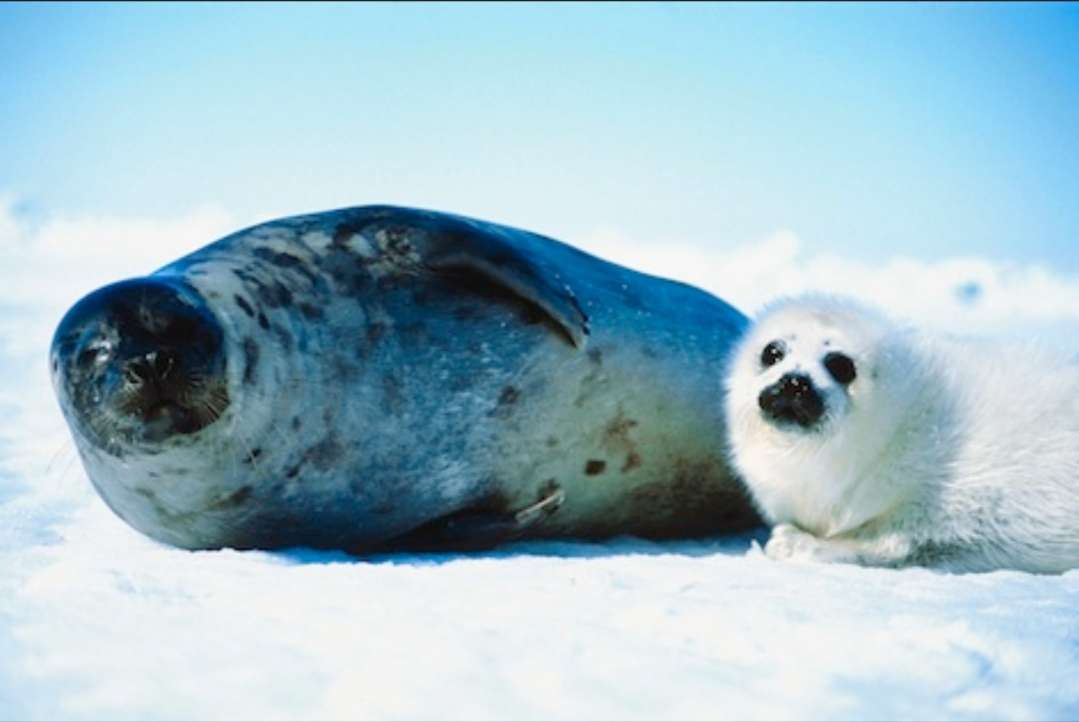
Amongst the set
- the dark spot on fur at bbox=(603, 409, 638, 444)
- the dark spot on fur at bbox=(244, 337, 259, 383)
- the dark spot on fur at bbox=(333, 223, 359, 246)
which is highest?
the dark spot on fur at bbox=(333, 223, 359, 246)

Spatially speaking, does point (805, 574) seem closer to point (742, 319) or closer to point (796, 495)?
point (796, 495)

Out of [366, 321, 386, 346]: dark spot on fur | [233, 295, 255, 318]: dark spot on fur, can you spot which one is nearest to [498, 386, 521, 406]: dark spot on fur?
[366, 321, 386, 346]: dark spot on fur

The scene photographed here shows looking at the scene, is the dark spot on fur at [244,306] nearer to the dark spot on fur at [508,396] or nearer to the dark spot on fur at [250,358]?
the dark spot on fur at [250,358]

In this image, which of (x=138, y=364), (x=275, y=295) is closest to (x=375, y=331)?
(x=275, y=295)

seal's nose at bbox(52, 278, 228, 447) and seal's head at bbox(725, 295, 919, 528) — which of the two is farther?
seal's head at bbox(725, 295, 919, 528)

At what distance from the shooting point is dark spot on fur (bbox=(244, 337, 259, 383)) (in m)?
3.12

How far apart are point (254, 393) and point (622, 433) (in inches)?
47.6

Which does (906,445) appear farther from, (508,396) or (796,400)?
(508,396)

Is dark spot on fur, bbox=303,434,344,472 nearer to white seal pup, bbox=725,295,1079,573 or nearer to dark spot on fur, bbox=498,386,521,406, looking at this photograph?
dark spot on fur, bbox=498,386,521,406

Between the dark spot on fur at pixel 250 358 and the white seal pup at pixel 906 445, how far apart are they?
4.66ft

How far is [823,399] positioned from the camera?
3135mm

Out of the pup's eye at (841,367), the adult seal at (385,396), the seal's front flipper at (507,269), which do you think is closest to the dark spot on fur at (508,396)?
the adult seal at (385,396)

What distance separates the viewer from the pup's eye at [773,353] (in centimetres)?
334

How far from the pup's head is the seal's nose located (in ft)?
4.95
